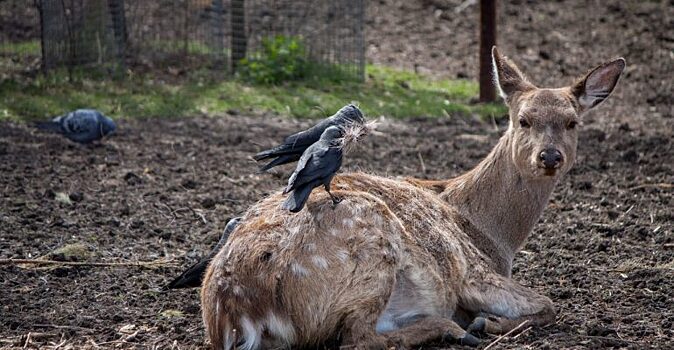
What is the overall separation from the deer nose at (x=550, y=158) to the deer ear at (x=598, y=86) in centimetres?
62

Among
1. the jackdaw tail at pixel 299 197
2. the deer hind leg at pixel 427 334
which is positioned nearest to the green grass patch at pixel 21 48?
the jackdaw tail at pixel 299 197

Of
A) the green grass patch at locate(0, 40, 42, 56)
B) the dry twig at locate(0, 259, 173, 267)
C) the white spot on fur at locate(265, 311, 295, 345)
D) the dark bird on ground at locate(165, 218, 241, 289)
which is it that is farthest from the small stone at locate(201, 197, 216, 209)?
the green grass patch at locate(0, 40, 42, 56)

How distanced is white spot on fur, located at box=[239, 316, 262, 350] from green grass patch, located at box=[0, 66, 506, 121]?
21.8ft

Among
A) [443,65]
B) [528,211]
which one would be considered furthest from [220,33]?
[528,211]

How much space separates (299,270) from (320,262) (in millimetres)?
124

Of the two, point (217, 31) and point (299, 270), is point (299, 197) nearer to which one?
point (299, 270)

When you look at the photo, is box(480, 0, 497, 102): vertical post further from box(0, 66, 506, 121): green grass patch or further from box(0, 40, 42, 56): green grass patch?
box(0, 40, 42, 56): green grass patch

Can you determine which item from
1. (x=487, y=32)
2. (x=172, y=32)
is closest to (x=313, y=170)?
(x=487, y=32)

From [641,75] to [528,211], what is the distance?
7419 millimetres

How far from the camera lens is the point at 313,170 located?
5.23 metres

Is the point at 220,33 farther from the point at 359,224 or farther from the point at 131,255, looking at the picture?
the point at 359,224

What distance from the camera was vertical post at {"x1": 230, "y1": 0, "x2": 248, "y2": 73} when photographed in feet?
43.1

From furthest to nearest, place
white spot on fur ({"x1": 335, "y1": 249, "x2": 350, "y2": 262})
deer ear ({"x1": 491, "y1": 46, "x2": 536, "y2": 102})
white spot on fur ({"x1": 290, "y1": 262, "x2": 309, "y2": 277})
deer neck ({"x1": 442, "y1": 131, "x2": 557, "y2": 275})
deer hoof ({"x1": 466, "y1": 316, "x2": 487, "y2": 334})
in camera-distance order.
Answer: deer ear ({"x1": 491, "y1": 46, "x2": 536, "y2": 102}) < deer neck ({"x1": 442, "y1": 131, "x2": 557, "y2": 275}) < deer hoof ({"x1": 466, "y1": 316, "x2": 487, "y2": 334}) < white spot on fur ({"x1": 335, "y1": 249, "x2": 350, "y2": 262}) < white spot on fur ({"x1": 290, "y1": 262, "x2": 309, "y2": 277})

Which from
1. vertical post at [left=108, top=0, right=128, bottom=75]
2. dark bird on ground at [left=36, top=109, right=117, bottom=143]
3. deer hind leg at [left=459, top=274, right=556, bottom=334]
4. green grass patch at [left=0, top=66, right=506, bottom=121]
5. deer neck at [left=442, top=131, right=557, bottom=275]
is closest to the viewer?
deer hind leg at [left=459, top=274, right=556, bottom=334]
